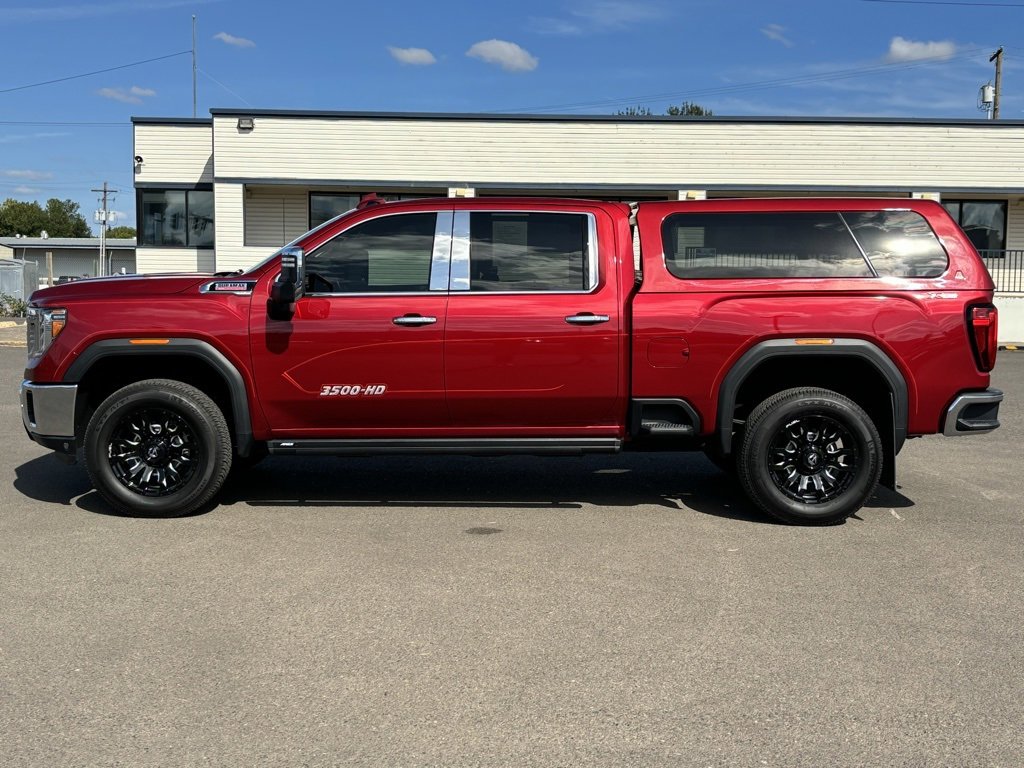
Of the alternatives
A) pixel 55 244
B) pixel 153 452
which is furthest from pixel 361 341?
pixel 55 244

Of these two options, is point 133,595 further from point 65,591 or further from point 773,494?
point 773,494

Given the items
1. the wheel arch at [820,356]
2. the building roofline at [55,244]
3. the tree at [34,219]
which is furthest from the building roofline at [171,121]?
the tree at [34,219]

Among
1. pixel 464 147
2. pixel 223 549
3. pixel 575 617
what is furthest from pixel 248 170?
pixel 575 617

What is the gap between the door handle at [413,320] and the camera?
631 cm

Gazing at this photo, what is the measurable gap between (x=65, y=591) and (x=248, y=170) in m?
22.2

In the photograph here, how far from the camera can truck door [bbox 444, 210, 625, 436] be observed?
6328 mm

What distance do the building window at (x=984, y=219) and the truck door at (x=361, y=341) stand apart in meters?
23.6

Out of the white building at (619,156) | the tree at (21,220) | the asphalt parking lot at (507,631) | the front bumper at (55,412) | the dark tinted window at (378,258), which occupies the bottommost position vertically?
the asphalt parking lot at (507,631)

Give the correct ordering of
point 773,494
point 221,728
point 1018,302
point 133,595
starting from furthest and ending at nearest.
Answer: point 1018,302 < point 773,494 < point 133,595 < point 221,728

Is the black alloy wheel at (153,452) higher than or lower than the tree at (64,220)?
lower

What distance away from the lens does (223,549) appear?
18.9ft

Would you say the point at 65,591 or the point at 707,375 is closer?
the point at 65,591

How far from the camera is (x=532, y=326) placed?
6.32 meters

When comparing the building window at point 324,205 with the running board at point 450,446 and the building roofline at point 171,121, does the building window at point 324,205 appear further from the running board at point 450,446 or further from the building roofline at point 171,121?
the running board at point 450,446
